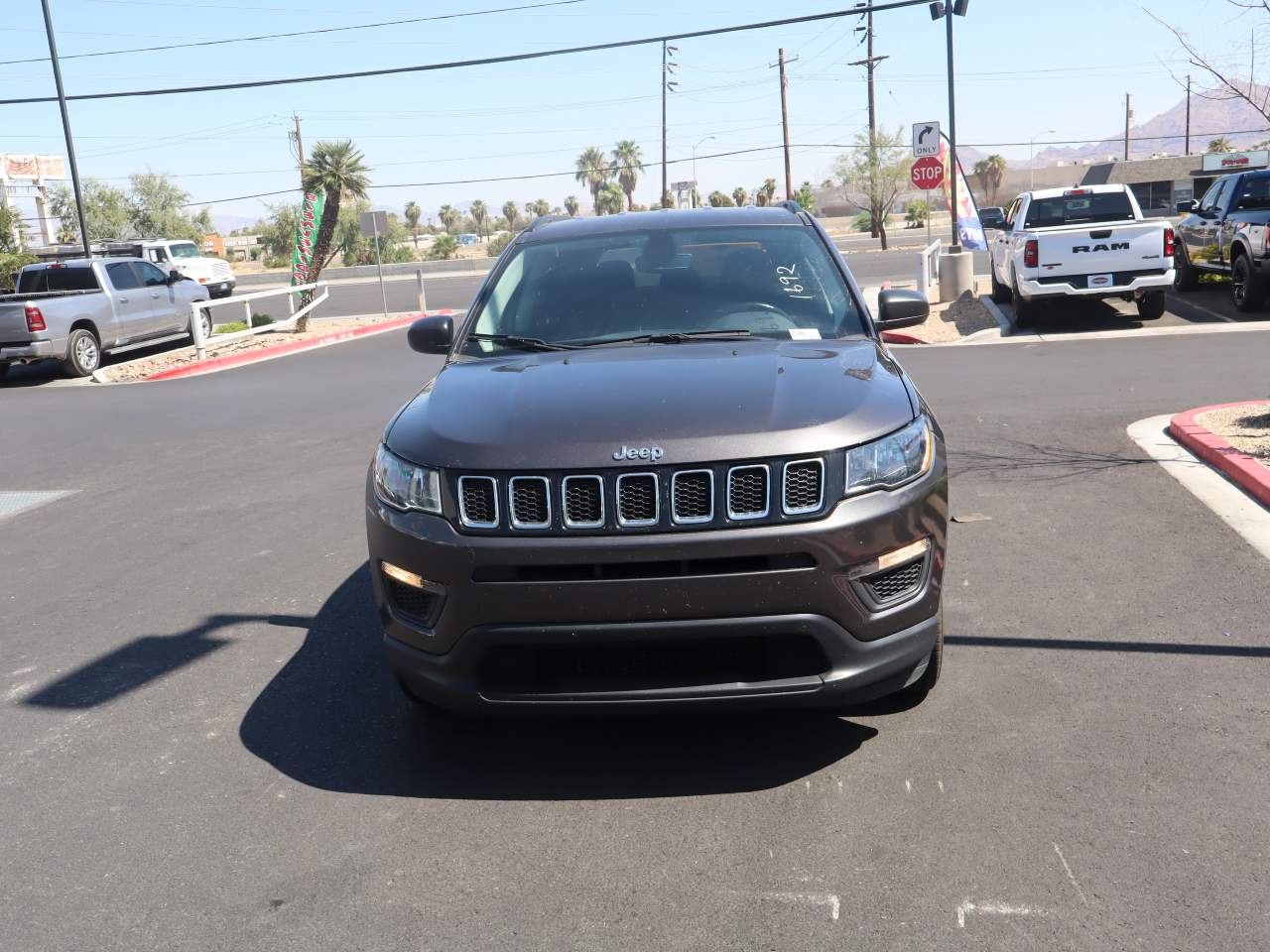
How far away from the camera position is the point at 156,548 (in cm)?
729

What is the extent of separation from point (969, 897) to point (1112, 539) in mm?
3743

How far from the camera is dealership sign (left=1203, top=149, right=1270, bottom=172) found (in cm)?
5453

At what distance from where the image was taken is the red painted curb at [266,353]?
18595 millimetres

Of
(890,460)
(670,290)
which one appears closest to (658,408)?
(890,460)

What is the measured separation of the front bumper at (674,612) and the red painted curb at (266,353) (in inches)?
514

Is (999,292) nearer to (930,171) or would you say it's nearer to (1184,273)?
(1184,273)

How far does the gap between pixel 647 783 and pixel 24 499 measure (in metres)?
7.11

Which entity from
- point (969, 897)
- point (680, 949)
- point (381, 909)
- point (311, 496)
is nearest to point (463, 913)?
point (381, 909)

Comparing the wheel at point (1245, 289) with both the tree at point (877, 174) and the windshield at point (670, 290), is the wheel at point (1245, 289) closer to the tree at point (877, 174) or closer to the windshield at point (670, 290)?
the windshield at point (670, 290)

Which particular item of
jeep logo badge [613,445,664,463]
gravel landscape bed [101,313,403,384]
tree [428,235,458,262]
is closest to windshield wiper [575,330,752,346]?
jeep logo badge [613,445,664,463]

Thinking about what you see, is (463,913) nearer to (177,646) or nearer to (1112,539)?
(177,646)

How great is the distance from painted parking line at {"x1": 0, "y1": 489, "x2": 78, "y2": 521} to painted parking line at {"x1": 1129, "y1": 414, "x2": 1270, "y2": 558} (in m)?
7.93

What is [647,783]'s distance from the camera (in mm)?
3834

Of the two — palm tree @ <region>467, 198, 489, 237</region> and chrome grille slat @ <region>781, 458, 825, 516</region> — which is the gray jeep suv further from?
palm tree @ <region>467, 198, 489, 237</region>
